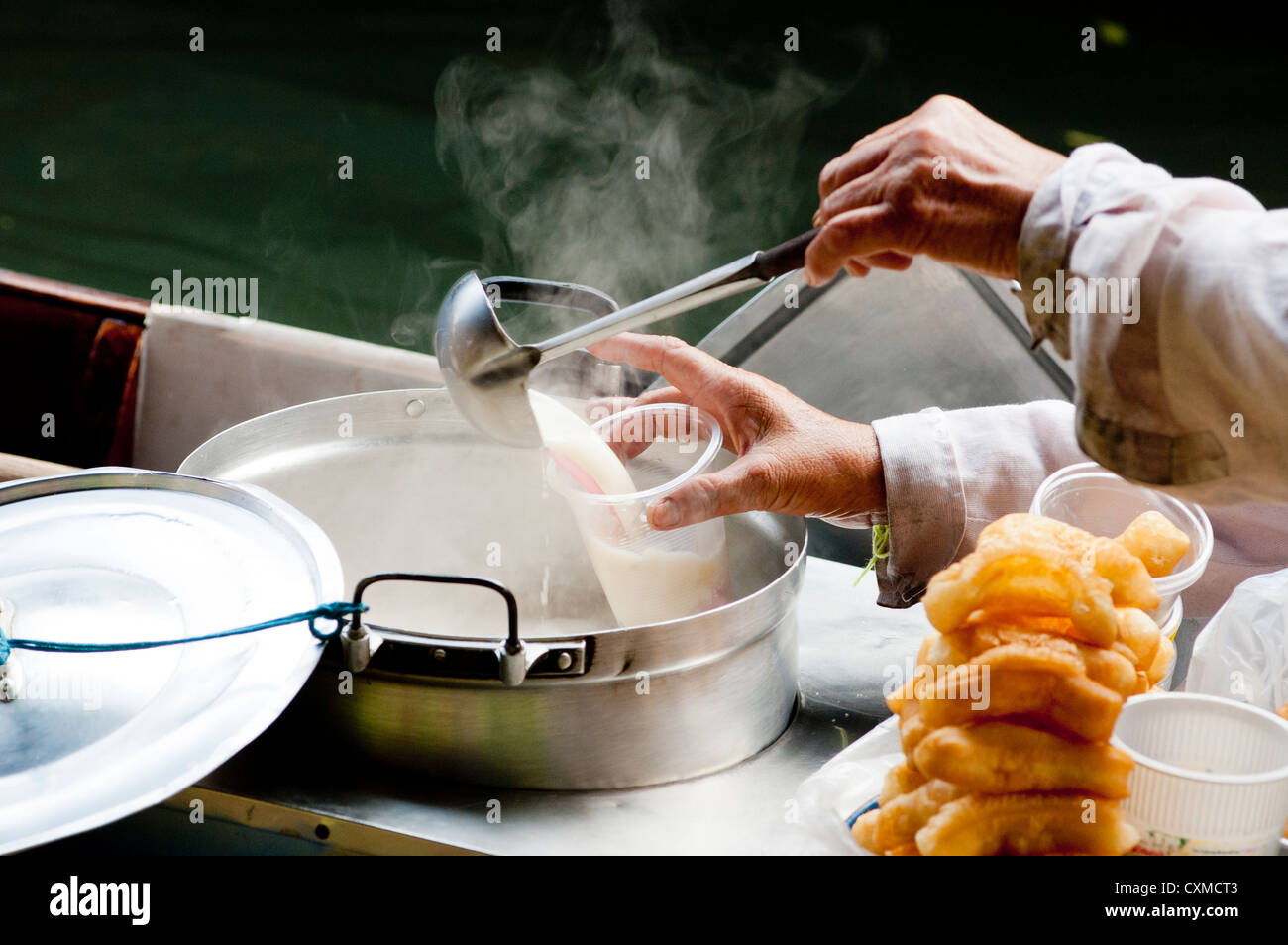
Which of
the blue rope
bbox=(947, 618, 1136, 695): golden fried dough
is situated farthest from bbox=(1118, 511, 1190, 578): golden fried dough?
the blue rope

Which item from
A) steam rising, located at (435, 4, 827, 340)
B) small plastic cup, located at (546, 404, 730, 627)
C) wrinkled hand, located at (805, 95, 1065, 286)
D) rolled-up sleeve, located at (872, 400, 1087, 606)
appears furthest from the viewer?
steam rising, located at (435, 4, 827, 340)

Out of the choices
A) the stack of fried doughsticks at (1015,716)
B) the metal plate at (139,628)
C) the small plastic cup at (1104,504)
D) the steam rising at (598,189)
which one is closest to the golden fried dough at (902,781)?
the stack of fried doughsticks at (1015,716)

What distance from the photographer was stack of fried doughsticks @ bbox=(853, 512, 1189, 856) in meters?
0.90

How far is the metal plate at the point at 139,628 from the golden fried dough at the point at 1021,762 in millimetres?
604

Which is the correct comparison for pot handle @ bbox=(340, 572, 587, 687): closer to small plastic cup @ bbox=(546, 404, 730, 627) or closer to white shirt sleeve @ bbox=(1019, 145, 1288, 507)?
small plastic cup @ bbox=(546, 404, 730, 627)

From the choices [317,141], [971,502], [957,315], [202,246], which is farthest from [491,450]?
[317,141]

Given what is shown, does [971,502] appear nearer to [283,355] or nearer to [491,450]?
[491,450]

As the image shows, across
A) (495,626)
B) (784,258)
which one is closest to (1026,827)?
(784,258)

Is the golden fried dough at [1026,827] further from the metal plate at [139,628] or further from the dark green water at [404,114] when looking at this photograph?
the dark green water at [404,114]

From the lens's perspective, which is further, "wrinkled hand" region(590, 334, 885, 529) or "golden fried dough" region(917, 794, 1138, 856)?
"wrinkled hand" region(590, 334, 885, 529)

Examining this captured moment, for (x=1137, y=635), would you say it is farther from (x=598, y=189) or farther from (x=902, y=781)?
(x=598, y=189)

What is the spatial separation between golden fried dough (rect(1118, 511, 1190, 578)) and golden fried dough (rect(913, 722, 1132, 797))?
331mm

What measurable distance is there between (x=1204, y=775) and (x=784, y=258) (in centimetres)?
69

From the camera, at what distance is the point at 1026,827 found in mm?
907
